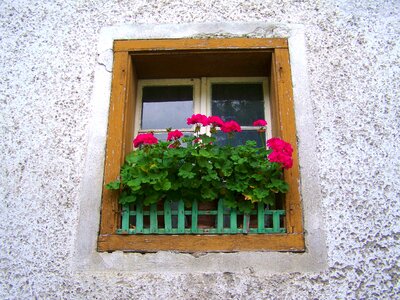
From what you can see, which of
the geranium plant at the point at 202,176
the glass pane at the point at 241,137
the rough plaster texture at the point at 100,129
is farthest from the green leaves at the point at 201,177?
the glass pane at the point at 241,137

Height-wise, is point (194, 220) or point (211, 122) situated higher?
point (211, 122)

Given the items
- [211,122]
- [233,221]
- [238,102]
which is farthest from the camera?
[238,102]

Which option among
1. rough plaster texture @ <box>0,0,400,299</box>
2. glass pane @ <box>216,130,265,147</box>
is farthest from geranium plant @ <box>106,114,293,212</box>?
glass pane @ <box>216,130,265,147</box>

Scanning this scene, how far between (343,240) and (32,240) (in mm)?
1703

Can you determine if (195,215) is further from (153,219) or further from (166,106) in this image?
(166,106)

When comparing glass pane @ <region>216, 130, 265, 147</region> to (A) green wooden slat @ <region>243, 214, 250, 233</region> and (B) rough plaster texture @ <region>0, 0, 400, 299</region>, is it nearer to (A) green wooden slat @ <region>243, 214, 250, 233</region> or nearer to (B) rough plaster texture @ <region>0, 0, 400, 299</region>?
(B) rough plaster texture @ <region>0, 0, 400, 299</region>

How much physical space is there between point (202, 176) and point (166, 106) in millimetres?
846

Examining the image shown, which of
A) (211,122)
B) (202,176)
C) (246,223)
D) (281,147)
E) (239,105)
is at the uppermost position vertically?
(239,105)

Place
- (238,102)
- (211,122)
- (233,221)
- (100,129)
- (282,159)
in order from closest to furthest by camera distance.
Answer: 1. (282,159)
2. (233,221)
3. (211,122)
4. (100,129)
5. (238,102)

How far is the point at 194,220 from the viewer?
252 cm

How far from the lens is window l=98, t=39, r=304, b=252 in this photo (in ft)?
8.11

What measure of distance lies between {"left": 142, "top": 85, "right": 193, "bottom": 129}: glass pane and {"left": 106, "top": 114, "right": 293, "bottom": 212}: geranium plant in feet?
1.75

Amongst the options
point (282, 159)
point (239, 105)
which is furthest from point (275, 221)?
point (239, 105)

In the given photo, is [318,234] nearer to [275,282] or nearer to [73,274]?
[275,282]
